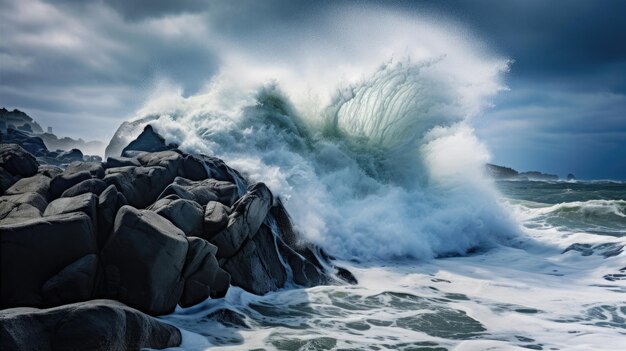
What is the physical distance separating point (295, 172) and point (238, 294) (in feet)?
23.3

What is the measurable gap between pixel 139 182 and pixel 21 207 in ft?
7.70

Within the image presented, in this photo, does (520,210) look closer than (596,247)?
No

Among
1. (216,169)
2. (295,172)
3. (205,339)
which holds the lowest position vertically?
(205,339)

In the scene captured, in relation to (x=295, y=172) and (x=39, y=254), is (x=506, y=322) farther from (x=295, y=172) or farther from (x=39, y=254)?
(x=295, y=172)

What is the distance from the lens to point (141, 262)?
6.48 meters

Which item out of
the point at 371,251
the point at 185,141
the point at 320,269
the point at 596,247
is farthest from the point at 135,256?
the point at 596,247

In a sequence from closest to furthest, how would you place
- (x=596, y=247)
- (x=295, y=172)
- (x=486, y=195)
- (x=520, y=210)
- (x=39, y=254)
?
(x=39, y=254) < (x=596, y=247) < (x=295, y=172) < (x=486, y=195) < (x=520, y=210)

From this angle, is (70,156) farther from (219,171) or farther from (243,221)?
(243,221)

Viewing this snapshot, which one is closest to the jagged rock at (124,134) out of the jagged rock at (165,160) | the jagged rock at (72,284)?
the jagged rock at (165,160)

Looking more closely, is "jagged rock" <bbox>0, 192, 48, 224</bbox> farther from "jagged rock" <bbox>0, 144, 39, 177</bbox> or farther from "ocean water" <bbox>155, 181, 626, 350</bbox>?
"ocean water" <bbox>155, 181, 626, 350</bbox>

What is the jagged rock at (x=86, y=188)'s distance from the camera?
8.46m

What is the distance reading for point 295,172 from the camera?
14781mm

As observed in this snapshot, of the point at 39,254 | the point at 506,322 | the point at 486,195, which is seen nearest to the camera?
the point at 39,254

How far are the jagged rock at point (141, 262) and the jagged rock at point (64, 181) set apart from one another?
2.85 metres
